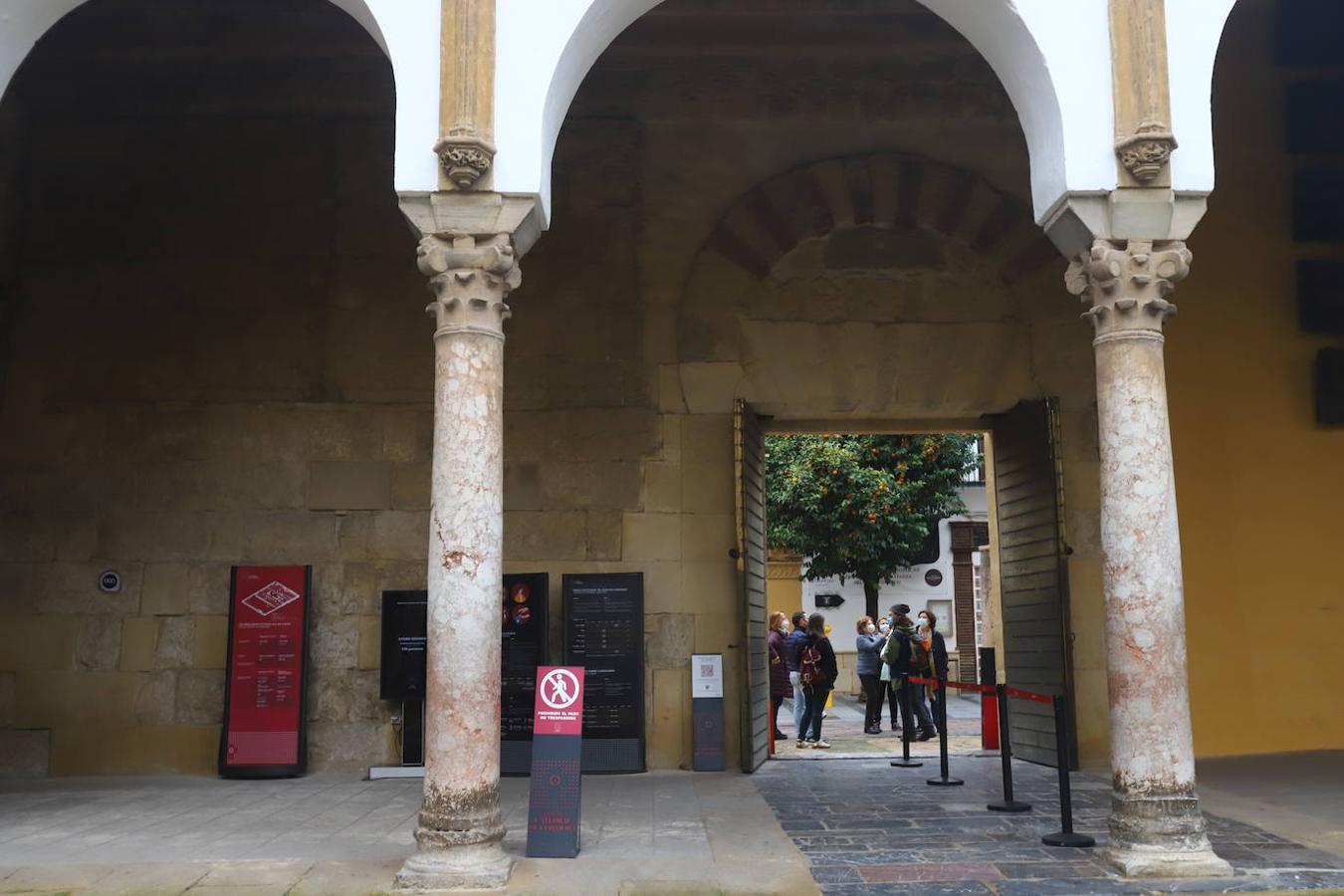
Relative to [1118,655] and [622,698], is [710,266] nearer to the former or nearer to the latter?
[622,698]

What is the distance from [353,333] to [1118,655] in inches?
247

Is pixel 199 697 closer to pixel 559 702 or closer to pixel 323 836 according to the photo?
pixel 323 836

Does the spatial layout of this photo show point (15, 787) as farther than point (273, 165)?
No

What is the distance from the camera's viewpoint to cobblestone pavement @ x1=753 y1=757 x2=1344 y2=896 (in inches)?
204

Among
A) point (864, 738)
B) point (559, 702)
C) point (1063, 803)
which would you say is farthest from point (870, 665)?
point (559, 702)

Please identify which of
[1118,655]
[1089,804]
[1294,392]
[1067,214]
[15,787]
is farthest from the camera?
[1294,392]

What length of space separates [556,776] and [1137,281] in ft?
12.5

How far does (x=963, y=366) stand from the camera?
9.52 metres

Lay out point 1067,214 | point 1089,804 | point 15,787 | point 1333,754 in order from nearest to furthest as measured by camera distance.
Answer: point 1067,214 < point 1089,804 < point 15,787 < point 1333,754

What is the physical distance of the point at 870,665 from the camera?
12109 mm

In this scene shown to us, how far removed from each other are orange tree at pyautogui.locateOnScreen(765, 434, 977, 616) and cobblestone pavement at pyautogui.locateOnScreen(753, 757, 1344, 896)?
392 inches

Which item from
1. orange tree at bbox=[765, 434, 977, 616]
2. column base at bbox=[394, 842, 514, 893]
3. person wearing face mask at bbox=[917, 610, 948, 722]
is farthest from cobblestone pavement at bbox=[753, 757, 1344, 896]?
orange tree at bbox=[765, 434, 977, 616]

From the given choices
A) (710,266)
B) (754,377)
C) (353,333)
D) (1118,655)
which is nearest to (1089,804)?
(1118,655)

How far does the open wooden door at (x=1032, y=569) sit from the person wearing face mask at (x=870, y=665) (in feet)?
7.54
